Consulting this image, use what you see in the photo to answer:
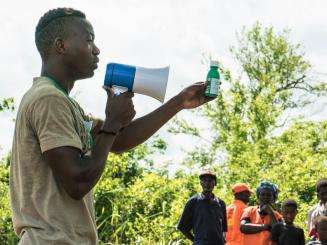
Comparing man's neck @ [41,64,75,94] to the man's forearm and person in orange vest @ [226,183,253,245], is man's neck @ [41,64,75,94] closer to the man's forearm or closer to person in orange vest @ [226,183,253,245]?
the man's forearm

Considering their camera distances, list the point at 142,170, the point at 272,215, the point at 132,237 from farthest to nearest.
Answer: the point at 142,170
the point at 132,237
the point at 272,215

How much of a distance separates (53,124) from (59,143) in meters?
0.06

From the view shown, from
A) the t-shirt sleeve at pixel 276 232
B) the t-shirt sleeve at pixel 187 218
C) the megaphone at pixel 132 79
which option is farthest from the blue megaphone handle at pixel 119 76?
the t-shirt sleeve at pixel 187 218

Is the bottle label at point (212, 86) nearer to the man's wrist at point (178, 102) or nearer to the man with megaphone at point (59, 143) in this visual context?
the man's wrist at point (178, 102)

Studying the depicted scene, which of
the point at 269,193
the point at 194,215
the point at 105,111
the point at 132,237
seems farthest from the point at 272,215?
the point at 105,111

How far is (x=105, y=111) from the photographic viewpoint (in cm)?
268

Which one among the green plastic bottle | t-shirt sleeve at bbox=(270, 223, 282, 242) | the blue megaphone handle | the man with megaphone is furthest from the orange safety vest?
the man with megaphone

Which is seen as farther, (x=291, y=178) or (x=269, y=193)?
(x=291, y=178)

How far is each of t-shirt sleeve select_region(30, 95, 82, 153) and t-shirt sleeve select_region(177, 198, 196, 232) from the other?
5.92 meters

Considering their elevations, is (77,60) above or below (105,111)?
above

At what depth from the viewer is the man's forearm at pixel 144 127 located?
10.3 feet

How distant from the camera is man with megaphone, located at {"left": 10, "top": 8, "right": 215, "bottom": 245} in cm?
248

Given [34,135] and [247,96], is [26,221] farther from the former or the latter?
[247,96]

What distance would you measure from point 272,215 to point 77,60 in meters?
5.40
